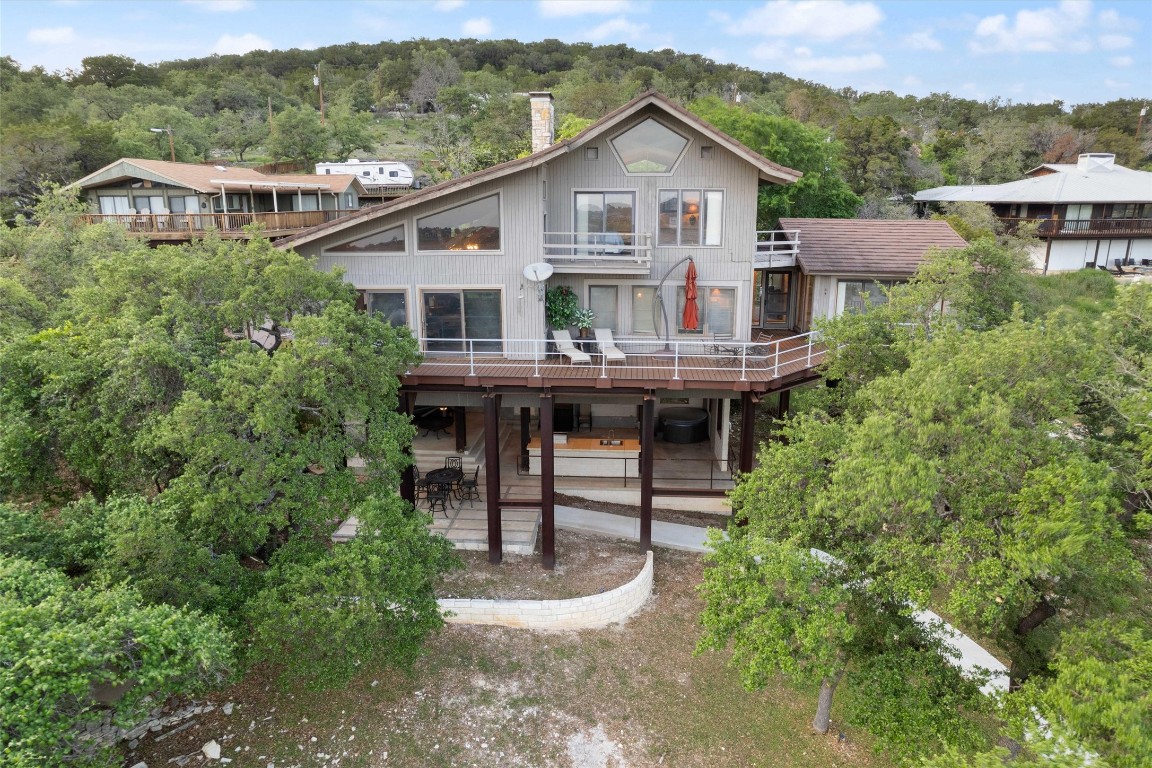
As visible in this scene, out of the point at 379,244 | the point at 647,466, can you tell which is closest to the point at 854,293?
the point at 647,466

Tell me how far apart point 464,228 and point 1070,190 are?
4426cm

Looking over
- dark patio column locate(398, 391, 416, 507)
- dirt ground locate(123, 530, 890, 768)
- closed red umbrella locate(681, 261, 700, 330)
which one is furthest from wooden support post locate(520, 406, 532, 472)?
dirt ground locate(123, 530, 890, 768)

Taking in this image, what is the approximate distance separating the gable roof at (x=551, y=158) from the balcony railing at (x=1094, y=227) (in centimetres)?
3491

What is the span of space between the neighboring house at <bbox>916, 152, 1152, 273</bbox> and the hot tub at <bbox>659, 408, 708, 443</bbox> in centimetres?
3337

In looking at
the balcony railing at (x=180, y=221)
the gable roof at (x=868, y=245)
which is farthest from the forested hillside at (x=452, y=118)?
the gable roof at (x=868, y=245)

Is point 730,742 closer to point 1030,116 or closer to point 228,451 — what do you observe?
point 228,451

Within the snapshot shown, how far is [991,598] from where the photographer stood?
8211 millimetres

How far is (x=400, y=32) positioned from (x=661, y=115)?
15583 centimetres

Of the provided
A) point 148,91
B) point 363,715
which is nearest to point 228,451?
point 363,715

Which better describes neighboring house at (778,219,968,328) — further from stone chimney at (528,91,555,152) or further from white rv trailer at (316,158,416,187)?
white rv trailer at (316,158,416,187)

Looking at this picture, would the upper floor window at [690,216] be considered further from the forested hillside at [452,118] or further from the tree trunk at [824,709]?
the forested hillside at [452,118]

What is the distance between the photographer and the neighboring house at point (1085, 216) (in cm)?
4150

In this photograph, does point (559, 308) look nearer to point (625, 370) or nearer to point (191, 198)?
point (625, 370)

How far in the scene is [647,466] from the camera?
15.8 m
